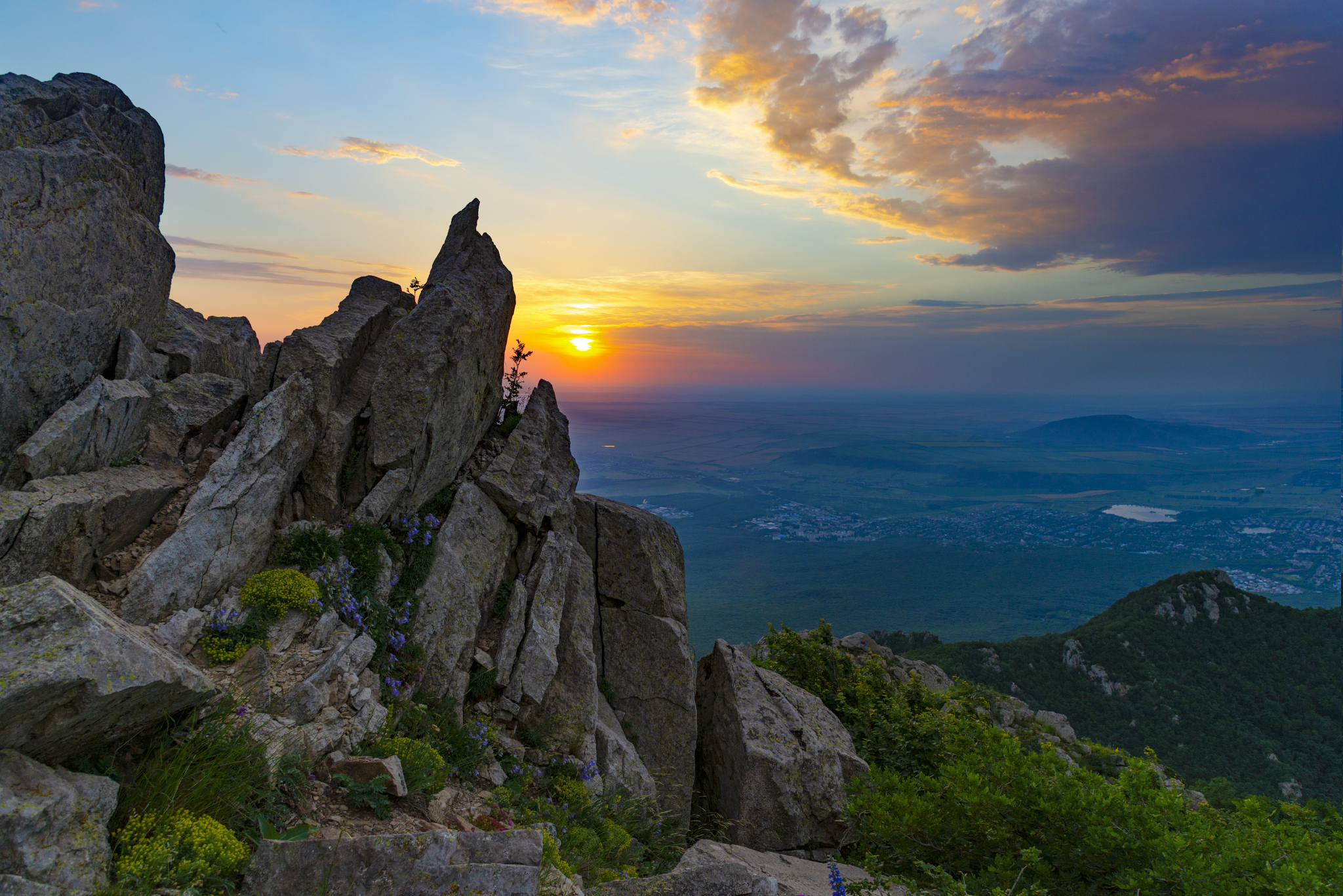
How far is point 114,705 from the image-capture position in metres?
6.11

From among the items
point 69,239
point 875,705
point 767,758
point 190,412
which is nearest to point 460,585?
point 190,412

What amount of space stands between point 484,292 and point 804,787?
16.6 meters

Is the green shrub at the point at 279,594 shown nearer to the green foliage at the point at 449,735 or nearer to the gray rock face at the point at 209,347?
the green foliage at the point at 449,735

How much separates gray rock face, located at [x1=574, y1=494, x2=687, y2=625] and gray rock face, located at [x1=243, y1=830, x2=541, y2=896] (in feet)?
40.0

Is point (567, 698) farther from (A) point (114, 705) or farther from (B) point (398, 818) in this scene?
(A) point (114, 705)

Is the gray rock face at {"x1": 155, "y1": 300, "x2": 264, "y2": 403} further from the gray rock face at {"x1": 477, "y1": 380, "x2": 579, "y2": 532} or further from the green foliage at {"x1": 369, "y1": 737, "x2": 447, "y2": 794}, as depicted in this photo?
the green foliage at {"x1": 369, "y1": 737, "x2": 447, "y2": 794}

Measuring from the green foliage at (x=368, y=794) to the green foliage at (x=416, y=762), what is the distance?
0.58 metres

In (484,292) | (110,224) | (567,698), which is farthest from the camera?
(484,292)

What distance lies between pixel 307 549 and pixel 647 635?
9.57 metres

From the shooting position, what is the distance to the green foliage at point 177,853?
5.57 meters

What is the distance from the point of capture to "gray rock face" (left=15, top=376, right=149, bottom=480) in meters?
10.8

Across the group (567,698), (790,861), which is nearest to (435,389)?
(567,698)

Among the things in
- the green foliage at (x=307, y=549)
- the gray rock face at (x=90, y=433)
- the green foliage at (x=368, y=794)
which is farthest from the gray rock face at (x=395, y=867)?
the gray rock face at (x=90, y=433)

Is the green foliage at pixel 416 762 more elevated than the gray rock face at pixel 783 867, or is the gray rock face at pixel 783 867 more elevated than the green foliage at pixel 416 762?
the green foliage at pixel 416 762
